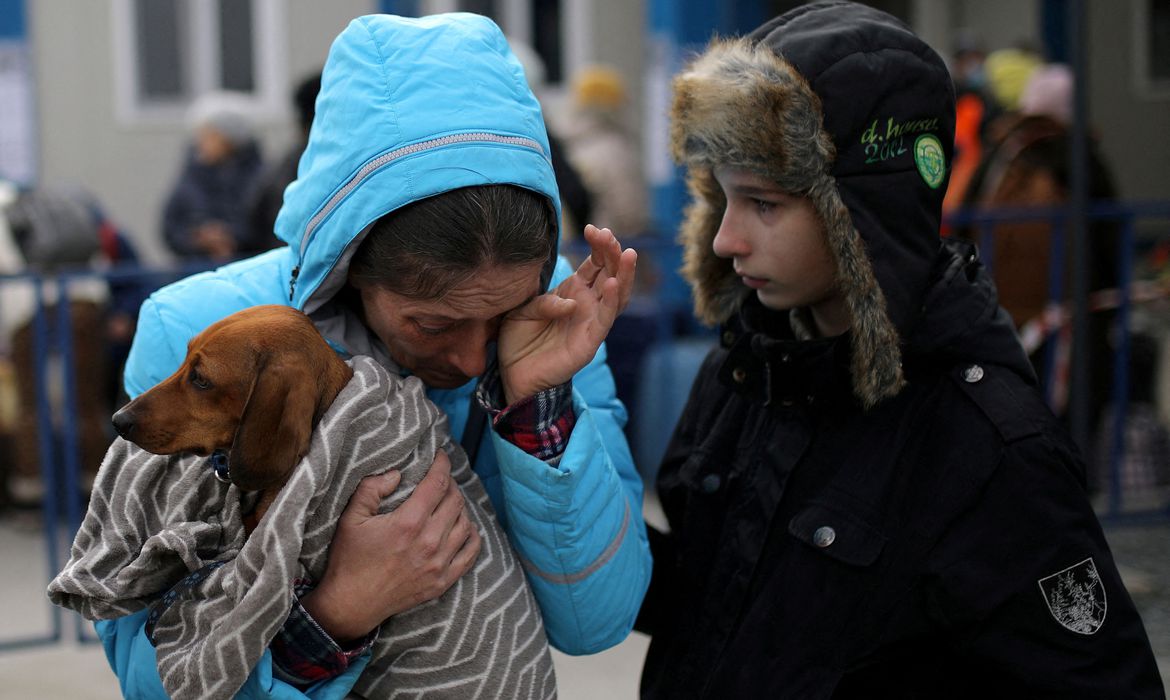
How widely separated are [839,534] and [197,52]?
1328cm

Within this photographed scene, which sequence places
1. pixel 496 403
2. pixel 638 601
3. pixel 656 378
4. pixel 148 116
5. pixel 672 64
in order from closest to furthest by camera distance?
pixel 496 403, pixel 638 601, pixel 656 378, pixel 672 64, pixel 148 116

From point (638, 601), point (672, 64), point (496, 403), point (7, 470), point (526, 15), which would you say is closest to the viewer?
point (496, 403)

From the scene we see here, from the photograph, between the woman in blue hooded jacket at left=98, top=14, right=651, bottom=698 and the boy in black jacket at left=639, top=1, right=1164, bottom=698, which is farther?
the boy in black jacket at left=639, top=1, right=1164, bottom=698

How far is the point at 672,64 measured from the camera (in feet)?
25.4

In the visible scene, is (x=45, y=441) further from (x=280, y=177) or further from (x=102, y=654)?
(x=280, y=177)

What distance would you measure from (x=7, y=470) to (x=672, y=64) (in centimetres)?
436

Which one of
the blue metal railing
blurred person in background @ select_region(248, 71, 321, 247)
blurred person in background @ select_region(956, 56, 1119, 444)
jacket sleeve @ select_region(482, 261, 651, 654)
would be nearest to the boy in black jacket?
jacket sleeve @ select_region(482, 261, 651, 654)

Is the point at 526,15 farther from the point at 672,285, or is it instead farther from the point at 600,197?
the point at 672,285

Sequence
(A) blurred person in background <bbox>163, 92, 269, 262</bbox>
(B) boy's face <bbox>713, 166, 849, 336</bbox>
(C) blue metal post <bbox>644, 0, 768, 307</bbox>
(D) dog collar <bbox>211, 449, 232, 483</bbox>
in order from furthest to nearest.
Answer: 1. (A) blurred person in background <bbox>163, 92, 269, 262</bbox>
2. (C) blue metal post <bbox>644, 0, 768, 307</bbox>
3. (B) boy's face <bbox>713, 166, 849, 336</bbox>
4. (D) dog collar <bbox>211, 449, 232, 483</bbox>

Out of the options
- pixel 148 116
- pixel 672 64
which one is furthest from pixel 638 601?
pixel 148 116

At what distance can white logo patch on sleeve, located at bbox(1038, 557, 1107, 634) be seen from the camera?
1.89 metres

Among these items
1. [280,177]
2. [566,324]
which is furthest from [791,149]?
[280,177]

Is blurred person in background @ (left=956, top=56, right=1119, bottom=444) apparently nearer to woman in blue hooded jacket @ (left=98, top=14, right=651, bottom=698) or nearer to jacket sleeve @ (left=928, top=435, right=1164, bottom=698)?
jacket sleeve @ (left=928, top=435, right=1164, bottom=698)

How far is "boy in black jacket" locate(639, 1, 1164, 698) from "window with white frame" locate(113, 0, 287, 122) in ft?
39.7
